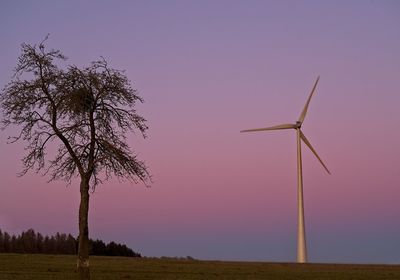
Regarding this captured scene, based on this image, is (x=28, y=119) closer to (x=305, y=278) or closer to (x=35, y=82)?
(x=35, y=82)

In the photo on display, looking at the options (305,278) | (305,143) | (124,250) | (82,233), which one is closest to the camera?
(82,233)

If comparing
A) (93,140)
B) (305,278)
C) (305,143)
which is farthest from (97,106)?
(305,143)

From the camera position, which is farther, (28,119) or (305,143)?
(305,143)

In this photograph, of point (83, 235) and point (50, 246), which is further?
point (50, 246)

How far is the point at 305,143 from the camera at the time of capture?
73.4 metres

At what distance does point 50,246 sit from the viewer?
114750 millimetres

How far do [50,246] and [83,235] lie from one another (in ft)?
281

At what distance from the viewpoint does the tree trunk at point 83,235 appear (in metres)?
32.3

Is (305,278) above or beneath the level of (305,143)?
beneath

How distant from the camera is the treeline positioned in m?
109

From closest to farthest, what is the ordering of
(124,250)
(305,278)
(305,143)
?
(305,278)
(305,143)
(124,250)

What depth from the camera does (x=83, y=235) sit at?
3244cm

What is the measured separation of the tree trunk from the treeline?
74.7 metres

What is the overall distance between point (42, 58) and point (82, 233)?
344 inches
